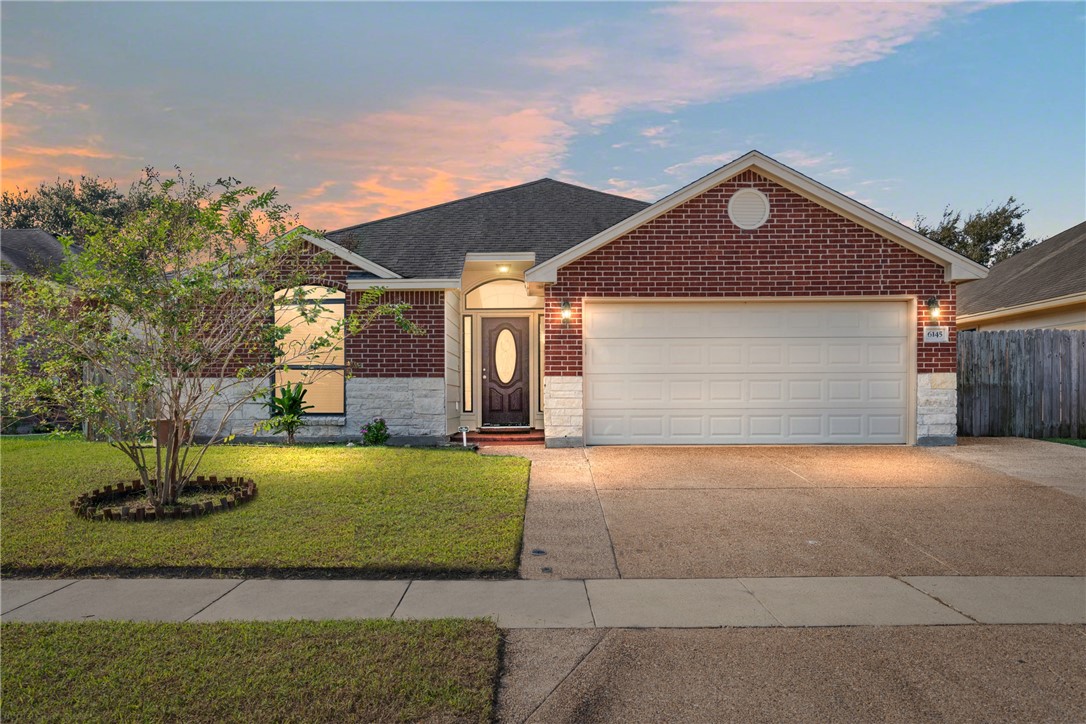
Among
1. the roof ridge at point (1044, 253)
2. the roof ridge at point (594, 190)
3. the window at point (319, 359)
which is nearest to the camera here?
the window at point (319, 359)

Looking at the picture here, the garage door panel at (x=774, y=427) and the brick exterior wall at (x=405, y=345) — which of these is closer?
the garage door panel at (x=774, y=427)

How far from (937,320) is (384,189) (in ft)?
45.6

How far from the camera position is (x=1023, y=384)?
44.5ft

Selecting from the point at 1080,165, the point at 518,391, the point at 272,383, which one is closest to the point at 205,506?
the point at 272,383

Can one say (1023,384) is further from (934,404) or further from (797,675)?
(797,675)

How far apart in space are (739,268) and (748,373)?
1851mm

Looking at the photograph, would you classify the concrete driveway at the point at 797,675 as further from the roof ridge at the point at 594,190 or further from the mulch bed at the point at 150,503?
the roof ridge at the point at 594,190

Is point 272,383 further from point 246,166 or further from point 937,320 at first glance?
point 937,320

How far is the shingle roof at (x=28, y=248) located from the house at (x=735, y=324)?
9816 mm

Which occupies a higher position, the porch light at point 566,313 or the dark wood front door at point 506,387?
the porch light at point 566,313

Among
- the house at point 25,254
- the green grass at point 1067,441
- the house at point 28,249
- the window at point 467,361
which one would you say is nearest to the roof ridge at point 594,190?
the window at point 467,361

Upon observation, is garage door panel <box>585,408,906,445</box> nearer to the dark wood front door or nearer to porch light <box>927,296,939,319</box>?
porch light <box>927,296,939,319</box>

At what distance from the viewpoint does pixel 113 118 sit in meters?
16.6

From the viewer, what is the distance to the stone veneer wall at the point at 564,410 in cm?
1188
